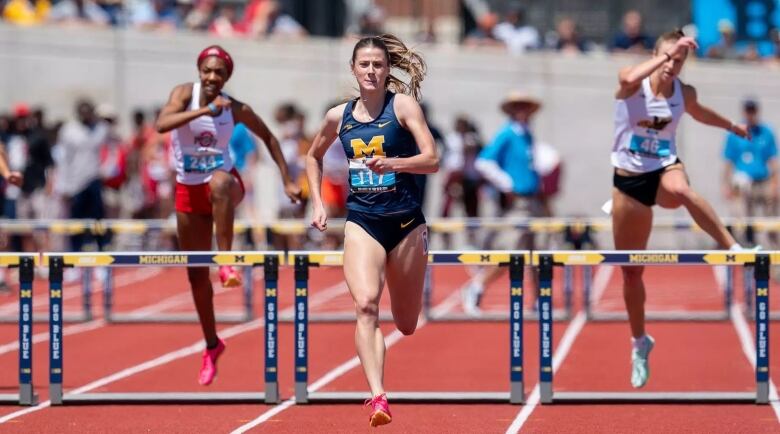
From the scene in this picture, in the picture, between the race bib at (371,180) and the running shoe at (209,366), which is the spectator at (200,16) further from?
the race bib at (371,180)

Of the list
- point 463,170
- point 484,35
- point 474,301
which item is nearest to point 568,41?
point 484,35

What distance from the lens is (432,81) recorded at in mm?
25328

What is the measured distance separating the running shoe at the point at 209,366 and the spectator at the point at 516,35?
49.8 ft

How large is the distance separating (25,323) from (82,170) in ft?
31.6

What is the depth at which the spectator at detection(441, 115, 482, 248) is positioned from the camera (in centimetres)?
2200

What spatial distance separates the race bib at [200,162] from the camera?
34.4 ft

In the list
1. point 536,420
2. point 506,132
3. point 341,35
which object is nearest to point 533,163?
point 506,132

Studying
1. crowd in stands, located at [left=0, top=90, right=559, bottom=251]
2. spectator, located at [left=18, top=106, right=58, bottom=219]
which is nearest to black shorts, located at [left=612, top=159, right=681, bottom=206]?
crowd in stands, located at [left=0, top=90, right=559, bottom=251]

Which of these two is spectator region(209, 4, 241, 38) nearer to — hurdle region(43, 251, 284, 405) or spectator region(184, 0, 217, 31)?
spectator region(184, 0, 217, 31)

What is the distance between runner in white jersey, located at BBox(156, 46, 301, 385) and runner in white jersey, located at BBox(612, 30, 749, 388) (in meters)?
2.04

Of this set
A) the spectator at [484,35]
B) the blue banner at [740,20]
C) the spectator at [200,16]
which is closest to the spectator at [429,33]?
the spectator at [484,35]

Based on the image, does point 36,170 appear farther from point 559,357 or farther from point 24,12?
point 559,357

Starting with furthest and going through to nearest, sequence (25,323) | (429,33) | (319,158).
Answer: (429,33)
(25,323)
(319,158)

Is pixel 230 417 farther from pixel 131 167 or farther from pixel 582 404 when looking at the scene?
pixel 131 167
